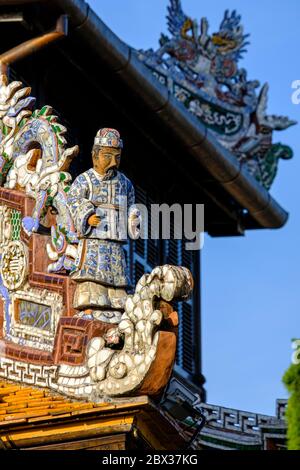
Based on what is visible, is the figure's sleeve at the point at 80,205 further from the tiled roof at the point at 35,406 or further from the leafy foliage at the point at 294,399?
the leafy foliage at the point at 294,399

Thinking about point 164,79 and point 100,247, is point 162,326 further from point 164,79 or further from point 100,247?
point 164,79

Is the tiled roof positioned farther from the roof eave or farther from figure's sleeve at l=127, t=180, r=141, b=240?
the roof eave

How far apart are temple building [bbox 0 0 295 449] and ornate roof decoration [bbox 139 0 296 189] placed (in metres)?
0.02

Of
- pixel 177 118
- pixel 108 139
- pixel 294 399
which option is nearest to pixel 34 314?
pixel 108 139

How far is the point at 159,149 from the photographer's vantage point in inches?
1302

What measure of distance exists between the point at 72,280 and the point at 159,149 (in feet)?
30.7

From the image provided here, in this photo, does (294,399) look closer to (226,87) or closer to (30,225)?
(30,225)

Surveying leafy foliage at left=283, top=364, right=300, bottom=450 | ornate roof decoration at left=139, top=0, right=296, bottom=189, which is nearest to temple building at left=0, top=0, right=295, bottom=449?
ornate roof decoration at left=139, top=0, right=296, bottom=189

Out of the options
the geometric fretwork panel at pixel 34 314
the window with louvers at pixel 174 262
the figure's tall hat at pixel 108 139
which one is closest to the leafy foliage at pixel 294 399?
the geometric fretwork panel at pixel 34 314

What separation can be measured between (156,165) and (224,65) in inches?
142

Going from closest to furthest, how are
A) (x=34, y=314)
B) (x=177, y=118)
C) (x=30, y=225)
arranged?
(x=34, y=314) < (x=30, y=225) < (x=177, y=118)

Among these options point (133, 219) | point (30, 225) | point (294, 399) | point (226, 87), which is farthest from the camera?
point (226, 87)
